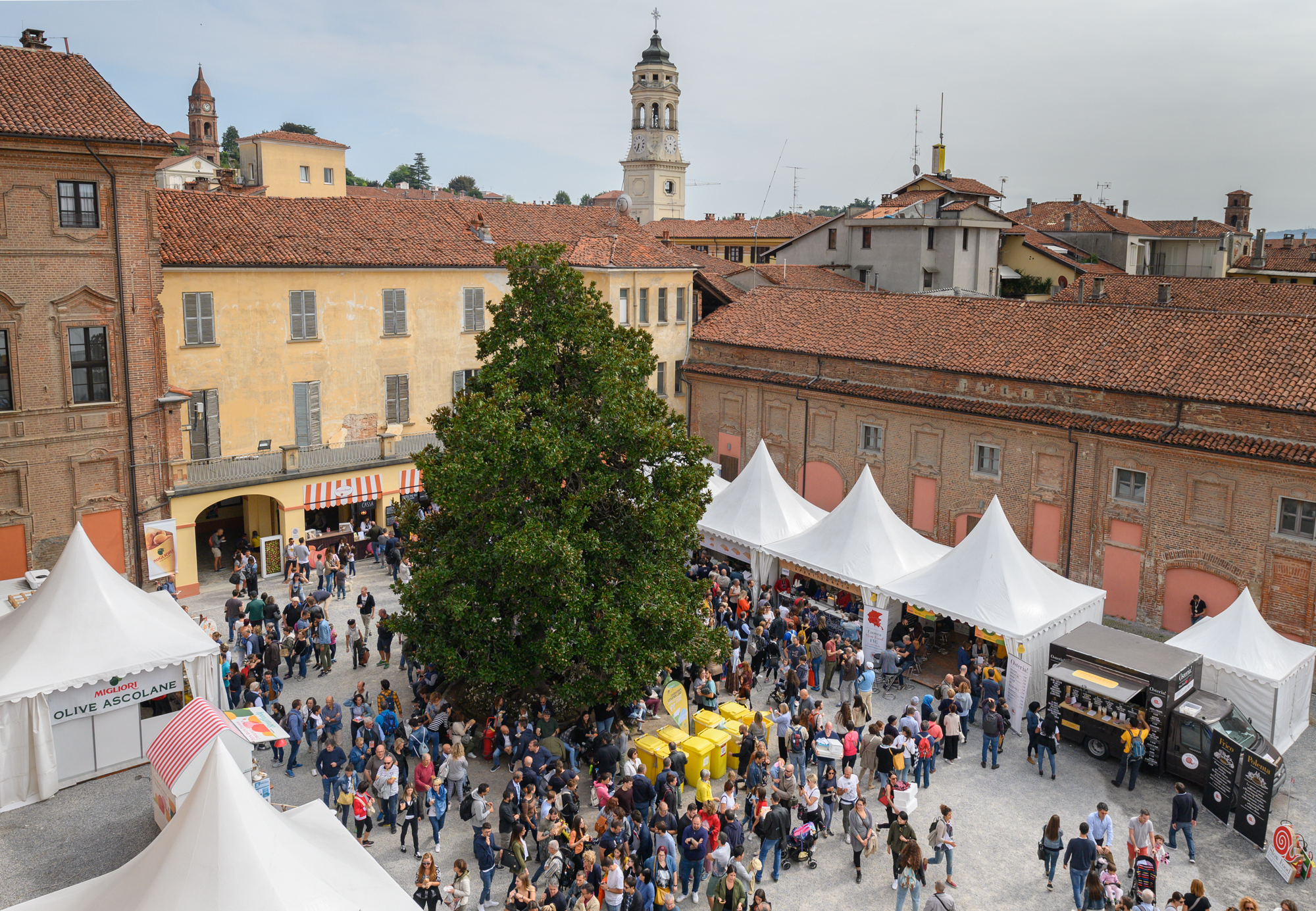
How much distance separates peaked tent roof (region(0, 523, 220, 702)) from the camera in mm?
16719

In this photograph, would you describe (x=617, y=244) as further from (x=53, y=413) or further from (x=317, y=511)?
(x=53, y=413)

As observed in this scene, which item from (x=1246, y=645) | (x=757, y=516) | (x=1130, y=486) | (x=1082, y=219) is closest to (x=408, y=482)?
(x=757, y=516)

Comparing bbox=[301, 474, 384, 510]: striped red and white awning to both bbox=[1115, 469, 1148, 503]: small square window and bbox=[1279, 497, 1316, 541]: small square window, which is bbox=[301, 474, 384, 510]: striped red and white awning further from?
bbox=[1279, 497, 1316, 541]: small square window

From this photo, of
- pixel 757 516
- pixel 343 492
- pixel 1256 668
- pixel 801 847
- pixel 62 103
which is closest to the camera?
pixel 801 847

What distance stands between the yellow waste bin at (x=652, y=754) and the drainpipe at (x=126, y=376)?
16.0 metres

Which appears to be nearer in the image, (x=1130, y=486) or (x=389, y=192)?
(x=1130, y=486)

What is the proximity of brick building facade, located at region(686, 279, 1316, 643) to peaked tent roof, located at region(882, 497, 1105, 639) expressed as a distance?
4.04m

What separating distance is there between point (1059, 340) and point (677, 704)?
A: 17.0m

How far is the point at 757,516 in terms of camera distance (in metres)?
26.9

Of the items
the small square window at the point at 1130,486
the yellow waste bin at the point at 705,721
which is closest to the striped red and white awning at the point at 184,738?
the yellow waste bin at the point at 705,721

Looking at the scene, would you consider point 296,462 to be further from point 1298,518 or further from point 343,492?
point 1298,518

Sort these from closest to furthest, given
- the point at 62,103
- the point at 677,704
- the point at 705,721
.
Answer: the point at 705,721 → the point at 677,704 → the point at 62,103

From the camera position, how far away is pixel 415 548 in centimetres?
1936

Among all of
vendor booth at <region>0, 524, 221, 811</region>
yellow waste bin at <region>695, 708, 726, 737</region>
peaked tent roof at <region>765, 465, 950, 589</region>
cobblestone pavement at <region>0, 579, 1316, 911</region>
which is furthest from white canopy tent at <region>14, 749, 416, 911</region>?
peaked tent roof at <region>765, 465, 950, 589</region>
